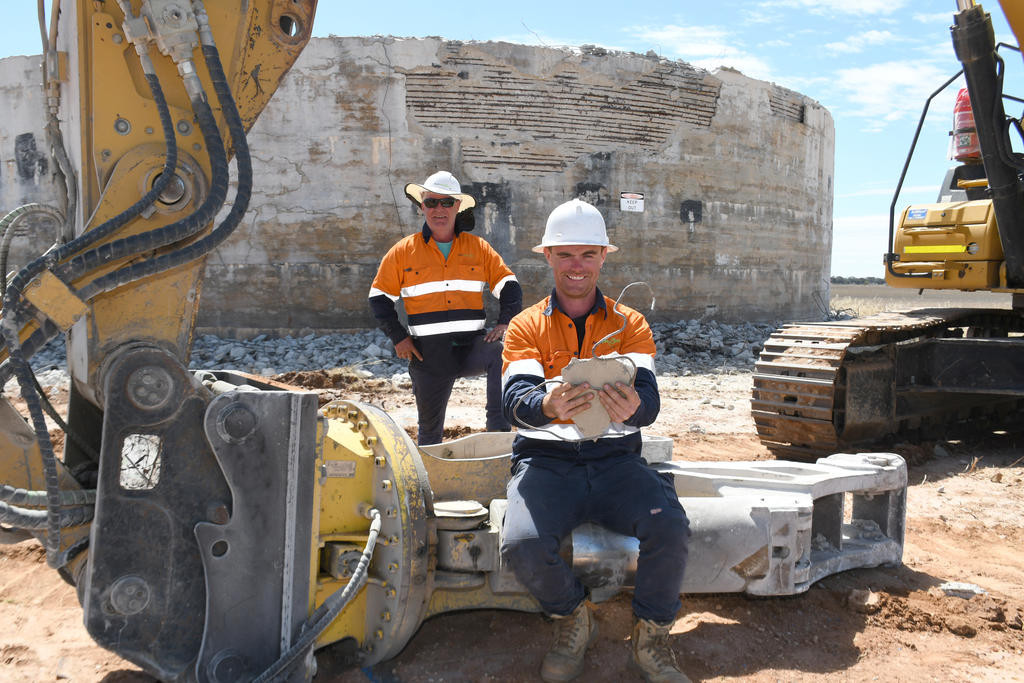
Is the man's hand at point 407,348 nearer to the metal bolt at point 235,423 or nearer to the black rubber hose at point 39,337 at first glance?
the metal bolt at point 235,423

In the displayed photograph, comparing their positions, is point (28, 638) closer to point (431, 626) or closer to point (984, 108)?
point (431, 626)

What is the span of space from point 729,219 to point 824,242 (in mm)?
3990

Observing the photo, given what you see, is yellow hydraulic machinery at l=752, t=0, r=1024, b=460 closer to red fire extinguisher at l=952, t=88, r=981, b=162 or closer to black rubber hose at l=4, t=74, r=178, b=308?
red fire extinguisher at l=952, t=88, r=981, b=162

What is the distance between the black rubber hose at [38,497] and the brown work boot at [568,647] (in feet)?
5.15

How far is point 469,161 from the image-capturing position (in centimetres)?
1191

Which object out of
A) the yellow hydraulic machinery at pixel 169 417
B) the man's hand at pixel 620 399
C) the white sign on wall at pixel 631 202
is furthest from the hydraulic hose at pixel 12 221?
the white sign on wall at pixel 631 202

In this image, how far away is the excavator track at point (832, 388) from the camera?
5.99 meters

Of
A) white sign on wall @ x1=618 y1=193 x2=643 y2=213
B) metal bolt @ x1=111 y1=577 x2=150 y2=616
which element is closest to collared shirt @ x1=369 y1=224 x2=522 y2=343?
metal bolt @ x1=111 y1=577 x2=150 y2=616

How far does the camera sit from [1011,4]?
17.2 ft

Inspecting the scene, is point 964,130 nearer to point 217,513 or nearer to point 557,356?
point 557,356

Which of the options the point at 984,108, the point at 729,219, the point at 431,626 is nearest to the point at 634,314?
the point at 431,626

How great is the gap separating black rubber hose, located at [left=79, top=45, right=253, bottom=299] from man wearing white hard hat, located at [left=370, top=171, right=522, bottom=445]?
88.3 inches

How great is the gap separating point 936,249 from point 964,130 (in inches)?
37.1

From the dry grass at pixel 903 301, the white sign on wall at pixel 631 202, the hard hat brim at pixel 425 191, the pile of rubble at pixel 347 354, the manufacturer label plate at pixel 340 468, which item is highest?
the white sign on wall at pixel 631 202
